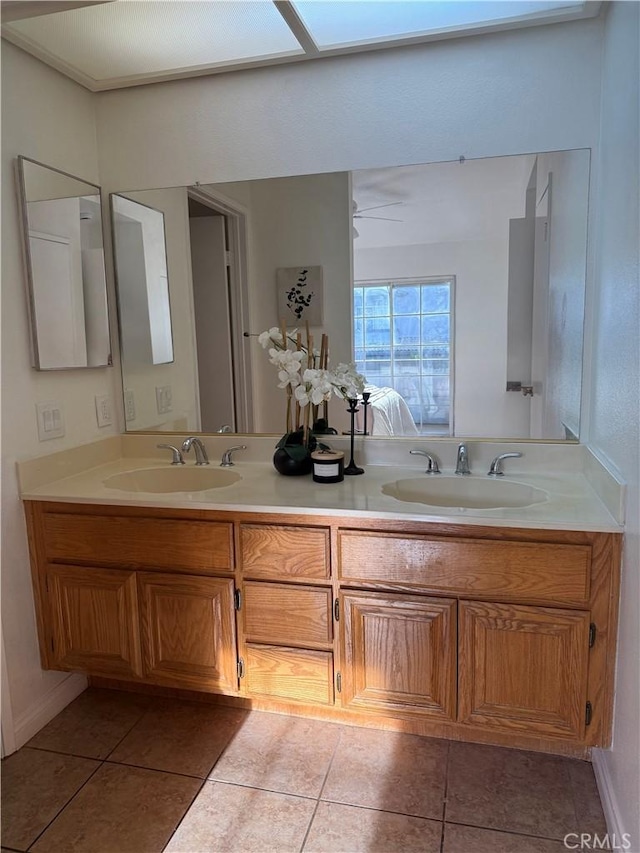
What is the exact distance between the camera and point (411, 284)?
2.01 metres

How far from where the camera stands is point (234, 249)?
2.21 meters

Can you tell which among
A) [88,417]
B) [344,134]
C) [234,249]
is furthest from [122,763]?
[344,134]

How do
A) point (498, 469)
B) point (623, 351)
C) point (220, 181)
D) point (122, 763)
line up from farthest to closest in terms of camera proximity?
point (220, 181)
point (498, 469)
point (122, 763)
point (623, 351)

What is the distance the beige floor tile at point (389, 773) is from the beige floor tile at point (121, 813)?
43cm

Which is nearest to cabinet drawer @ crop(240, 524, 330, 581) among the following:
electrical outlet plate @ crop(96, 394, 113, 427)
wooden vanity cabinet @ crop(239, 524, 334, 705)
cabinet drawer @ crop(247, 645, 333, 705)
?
wooden vanity cabinet @ crop(239, 524, 334, 705)

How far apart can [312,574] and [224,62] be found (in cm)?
173

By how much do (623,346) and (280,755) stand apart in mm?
1535

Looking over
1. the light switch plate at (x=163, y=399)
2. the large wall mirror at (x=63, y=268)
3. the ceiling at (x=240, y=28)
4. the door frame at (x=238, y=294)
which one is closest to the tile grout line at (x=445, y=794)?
the door frame at (x=238, y=294)

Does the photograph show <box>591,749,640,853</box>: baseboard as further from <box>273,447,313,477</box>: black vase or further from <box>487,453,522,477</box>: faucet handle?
<box>273,447,313,477</box>: black vase

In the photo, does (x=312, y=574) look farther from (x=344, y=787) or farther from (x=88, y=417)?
(x=88, y=417)

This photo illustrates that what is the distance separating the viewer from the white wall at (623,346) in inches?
52.2

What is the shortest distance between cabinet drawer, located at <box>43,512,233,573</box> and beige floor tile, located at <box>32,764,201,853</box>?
23.9 inches

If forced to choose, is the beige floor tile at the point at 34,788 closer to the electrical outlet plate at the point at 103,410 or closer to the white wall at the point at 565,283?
the electrical outlet plate at the point at 103,410

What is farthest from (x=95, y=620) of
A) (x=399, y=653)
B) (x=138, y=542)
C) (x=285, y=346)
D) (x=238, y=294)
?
(x=238, y=294)
